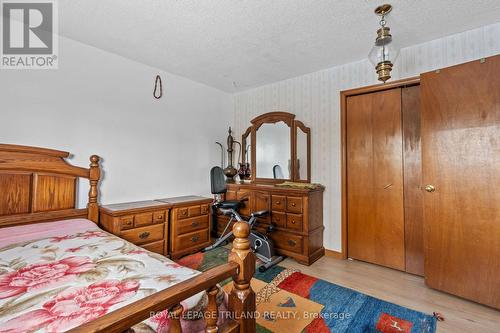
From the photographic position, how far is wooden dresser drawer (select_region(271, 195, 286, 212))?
2.88 m

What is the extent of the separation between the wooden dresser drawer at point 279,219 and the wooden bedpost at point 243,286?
185 cm

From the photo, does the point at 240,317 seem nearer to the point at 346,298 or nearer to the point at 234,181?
the point at 346,298

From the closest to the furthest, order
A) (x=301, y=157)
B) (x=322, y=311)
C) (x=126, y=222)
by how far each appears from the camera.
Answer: (x=322, y=311), (x=126, y=222), (x=301, y=157)

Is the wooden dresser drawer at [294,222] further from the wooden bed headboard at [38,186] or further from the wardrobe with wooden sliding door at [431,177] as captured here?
the wooden bed headboard at [38,186]

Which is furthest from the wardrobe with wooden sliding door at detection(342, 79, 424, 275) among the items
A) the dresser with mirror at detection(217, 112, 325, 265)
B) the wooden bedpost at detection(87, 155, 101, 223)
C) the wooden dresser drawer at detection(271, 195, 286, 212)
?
the wooden bedpost at detection(87, 155, 101, 223)

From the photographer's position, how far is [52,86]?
2197 mm

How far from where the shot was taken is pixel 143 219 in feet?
8.07

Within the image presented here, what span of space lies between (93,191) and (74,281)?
1.48m

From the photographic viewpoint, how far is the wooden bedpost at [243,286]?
39.9 inches

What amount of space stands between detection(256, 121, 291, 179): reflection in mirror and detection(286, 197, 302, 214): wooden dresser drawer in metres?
0.55

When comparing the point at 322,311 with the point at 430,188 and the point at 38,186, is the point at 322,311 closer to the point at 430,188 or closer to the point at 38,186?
the point at 430,188

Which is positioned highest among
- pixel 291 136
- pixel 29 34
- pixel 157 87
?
pixel 29 34

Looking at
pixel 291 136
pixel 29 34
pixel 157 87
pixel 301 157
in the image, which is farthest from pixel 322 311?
pixel 29 34

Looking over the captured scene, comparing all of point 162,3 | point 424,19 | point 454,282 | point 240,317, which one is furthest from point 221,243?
point 424,19
